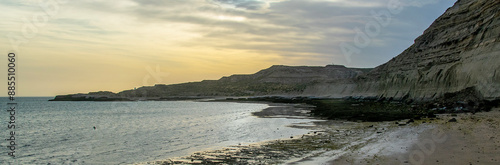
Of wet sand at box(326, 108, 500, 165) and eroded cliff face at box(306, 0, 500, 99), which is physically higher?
eroded cliff face at box(306, 0, 500, 99)

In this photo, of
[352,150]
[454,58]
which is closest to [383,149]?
[352,150]

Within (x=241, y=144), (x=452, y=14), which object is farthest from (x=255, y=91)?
(x=241, y=144)

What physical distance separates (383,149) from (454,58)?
28826 mm

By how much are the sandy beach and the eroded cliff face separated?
12.0 metres

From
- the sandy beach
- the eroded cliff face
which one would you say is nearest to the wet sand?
the sandy beach

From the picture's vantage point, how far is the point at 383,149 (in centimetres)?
1213

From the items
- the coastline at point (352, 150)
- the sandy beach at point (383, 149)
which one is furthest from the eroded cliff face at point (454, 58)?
the coastline at point (352, 150)

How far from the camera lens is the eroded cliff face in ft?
88.2

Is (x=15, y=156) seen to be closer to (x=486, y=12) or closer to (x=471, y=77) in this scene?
(x=471, y=77)

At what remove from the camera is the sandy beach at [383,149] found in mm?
9945

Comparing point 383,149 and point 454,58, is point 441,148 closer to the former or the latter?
point 383,149

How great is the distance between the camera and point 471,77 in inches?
1116

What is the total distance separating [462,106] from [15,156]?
2700 cm

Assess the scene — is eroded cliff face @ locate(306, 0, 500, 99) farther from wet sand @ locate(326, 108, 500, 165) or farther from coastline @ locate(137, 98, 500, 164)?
coastline @ locate(137, 98, 500, 164)
